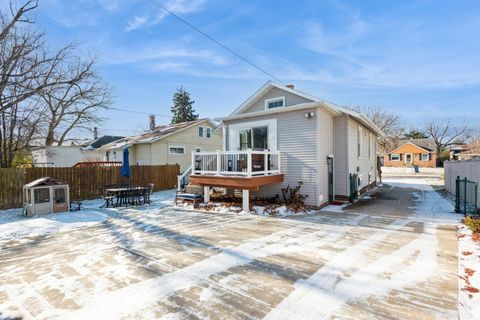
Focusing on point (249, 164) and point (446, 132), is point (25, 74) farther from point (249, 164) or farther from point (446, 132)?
point (446, 132)

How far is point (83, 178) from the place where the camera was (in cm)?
1230

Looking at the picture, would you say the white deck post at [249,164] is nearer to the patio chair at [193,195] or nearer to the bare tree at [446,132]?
the patio chair at [193,195]

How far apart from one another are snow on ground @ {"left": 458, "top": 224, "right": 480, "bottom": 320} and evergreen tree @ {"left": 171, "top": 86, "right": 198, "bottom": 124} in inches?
1581

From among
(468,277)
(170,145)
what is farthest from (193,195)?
(170,145)

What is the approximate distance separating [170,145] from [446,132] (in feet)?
206

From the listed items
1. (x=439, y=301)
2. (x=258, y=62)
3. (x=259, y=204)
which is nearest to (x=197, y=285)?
(x=439, y=301)

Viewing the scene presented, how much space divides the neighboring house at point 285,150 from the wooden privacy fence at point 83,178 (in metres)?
5.57

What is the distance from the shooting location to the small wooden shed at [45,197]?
8820 millimetres

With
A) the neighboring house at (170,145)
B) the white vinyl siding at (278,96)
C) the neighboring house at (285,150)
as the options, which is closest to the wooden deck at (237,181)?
the neighboring house at (285,150)

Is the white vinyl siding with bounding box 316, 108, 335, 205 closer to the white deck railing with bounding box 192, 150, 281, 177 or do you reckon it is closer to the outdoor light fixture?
the outdoor light fixture

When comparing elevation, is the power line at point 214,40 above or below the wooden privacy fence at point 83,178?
above

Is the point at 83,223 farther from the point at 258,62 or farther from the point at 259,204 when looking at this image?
the point at 258,62

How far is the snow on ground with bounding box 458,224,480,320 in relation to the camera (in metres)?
3.00

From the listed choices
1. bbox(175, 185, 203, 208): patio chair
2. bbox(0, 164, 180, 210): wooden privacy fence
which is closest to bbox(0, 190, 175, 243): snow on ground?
bbox(0, 164, 180, 210): wooden privacy fence
